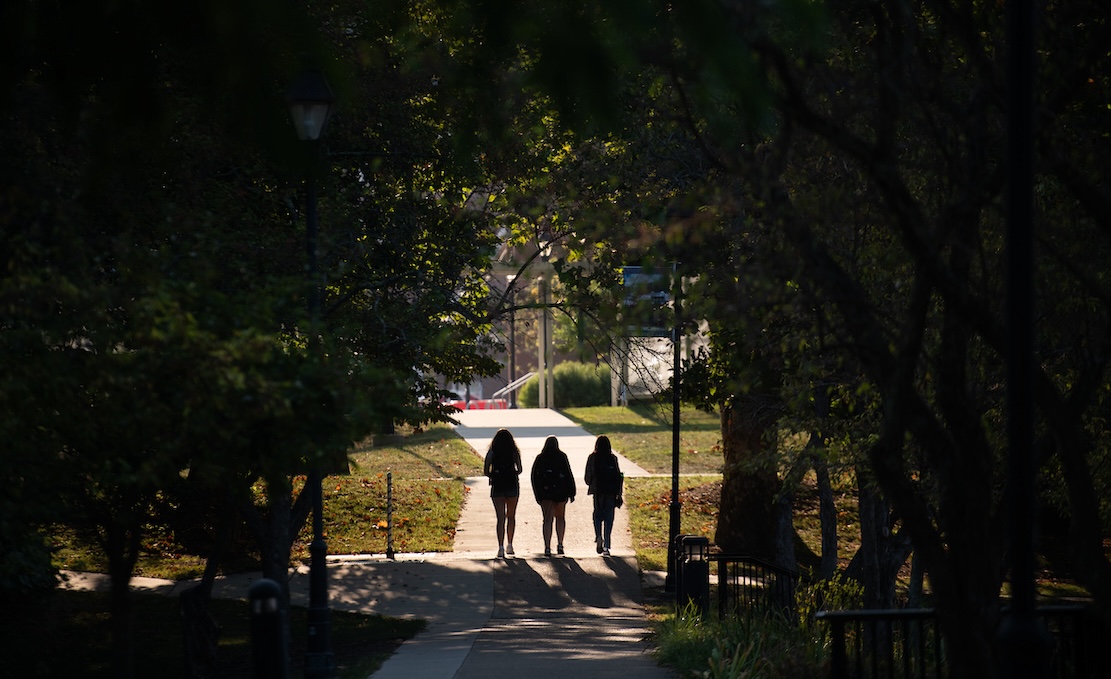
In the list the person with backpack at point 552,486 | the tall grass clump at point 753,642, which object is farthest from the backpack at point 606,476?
the tall grass clump at point 753,642

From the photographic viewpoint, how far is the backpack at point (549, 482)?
18984 mm

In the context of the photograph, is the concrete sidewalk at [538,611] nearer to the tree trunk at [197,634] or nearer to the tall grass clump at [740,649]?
the tall grass clump at [740,649]

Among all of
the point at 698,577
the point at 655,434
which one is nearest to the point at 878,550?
the point at 698,577

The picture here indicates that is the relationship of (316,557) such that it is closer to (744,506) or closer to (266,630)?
(266,630)

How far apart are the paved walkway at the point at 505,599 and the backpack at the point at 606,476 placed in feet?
3.39

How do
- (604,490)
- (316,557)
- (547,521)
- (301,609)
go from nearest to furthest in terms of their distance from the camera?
(316,557) < (301,609) < (604,490) < (547,521)

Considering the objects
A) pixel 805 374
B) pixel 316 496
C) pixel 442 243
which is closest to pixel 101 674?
pixel 316 496

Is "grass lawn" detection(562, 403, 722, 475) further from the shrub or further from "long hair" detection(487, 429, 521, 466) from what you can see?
"long hair" detection(487, 429, 521, 466)

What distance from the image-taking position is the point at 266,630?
6.22m

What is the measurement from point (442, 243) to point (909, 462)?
534cm

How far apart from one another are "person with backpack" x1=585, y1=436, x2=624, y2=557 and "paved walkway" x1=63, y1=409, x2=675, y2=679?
350mm

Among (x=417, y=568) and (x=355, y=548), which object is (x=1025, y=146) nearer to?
(x=417, y=568)

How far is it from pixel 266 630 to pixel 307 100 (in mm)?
2618

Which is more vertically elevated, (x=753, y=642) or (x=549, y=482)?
(x=549, y=482)
